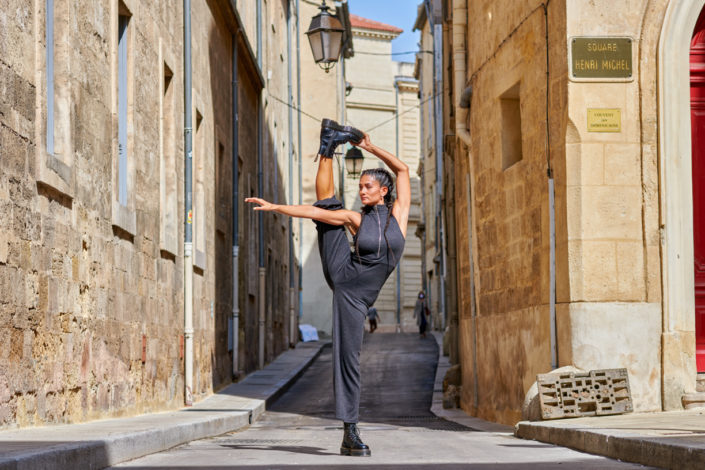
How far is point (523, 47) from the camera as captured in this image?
11.7m

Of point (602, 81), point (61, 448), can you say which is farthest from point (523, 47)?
point (61, 448)

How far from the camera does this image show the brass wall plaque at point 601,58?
33.3 ft

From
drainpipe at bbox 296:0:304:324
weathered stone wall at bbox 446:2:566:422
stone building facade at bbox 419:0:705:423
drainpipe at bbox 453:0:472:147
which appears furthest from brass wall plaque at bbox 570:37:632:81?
drainpipe at bbox 296:0:304:324

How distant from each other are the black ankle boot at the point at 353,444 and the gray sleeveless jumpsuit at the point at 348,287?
0.18 ft

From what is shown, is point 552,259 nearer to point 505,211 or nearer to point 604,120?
point 604,120

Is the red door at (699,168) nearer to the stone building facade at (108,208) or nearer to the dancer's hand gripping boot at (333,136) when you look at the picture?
the dancer's hand gripping boot at (333,136)

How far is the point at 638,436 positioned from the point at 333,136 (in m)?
2.43

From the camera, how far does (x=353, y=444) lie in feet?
21.2

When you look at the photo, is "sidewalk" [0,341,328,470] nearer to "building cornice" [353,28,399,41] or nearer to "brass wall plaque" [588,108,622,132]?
"brass wall plaque" [588,108,622,132]

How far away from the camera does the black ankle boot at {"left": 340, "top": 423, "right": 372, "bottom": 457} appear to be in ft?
21.2

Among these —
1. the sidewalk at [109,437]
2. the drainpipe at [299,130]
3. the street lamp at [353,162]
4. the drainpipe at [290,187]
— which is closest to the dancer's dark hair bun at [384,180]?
the sidewalk at [109,437]

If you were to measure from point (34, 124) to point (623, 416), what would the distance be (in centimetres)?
507

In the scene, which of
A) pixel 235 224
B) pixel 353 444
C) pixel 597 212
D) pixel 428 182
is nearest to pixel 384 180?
pixel 353 444

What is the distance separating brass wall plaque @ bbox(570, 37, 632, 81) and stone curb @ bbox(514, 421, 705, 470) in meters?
3.40
